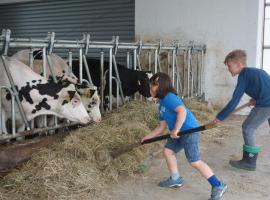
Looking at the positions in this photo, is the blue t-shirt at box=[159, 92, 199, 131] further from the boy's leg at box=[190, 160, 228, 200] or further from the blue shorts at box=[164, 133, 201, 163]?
the boy's leg at box=[190, 160, 228, 200]

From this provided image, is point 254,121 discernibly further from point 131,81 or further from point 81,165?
point 131,81

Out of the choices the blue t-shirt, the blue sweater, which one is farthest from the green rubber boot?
the blue t-shirt

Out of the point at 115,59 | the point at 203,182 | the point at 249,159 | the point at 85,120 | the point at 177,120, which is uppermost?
the point at 115,59

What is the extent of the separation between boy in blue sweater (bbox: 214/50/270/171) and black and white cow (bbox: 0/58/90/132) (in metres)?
2.09

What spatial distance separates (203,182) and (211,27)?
→ 19.3 ft

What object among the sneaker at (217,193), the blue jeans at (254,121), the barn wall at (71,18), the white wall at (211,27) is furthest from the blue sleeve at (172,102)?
the barn wall at (71,18)

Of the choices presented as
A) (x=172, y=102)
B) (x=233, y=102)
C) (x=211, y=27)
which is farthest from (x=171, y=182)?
(x=211, y=27)

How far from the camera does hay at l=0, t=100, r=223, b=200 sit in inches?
146

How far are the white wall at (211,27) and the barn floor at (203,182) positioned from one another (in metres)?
3.90

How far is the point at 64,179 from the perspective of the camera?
3818 millimetres

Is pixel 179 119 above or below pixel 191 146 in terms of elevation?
above

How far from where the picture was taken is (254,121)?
182 inches

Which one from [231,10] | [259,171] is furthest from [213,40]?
[259,171]

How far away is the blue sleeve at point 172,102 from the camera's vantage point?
11.8 ft
